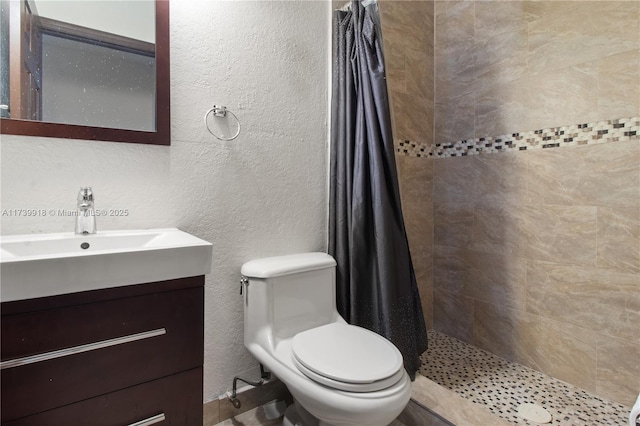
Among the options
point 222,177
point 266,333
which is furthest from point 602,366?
point 222,177

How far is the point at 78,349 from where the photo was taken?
858mm

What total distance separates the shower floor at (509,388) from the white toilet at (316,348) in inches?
26.9

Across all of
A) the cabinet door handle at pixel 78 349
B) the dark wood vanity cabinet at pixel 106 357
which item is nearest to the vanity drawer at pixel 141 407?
the dark wood vanity cabinet at pixel 106 357

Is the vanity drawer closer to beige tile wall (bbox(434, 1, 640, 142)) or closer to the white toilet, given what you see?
the white toilet

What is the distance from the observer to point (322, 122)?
5.92ft

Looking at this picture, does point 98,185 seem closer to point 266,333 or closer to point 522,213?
point 266,333

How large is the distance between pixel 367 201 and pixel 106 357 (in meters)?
1.19

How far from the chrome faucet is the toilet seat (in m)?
0.83

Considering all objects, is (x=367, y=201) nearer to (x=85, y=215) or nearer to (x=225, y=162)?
(x=225, y=162)

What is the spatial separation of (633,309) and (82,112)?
241 centimetres

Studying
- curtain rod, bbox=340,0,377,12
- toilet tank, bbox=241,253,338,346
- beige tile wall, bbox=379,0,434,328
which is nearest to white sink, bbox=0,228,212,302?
toilet tank, bbox=241,253,338,346

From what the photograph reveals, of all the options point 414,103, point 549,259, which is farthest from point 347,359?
point 414,103

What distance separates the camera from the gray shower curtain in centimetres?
160

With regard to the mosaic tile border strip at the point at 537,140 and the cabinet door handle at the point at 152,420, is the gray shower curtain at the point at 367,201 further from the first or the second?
the cabinet door handle at the point at 152,420
